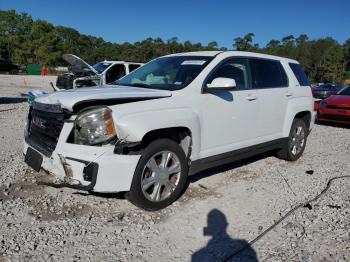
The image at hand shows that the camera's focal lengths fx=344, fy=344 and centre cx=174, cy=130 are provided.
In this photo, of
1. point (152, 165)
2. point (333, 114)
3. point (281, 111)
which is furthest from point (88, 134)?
point (333, 114)

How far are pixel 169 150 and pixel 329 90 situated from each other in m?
24.0

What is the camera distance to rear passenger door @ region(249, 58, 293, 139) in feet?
17.0

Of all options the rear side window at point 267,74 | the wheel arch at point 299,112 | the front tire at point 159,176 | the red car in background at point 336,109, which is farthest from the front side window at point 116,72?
the front tire at point 159,176

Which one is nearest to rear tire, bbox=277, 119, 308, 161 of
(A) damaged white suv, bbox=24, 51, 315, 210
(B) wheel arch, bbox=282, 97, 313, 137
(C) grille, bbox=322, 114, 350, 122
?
(B) wheel arch, bbox=282, 97, 313, 137

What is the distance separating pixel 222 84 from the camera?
4160 mm

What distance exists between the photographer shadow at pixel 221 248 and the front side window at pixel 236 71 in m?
1.98

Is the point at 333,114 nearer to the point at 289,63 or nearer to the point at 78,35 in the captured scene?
the point at 289,63

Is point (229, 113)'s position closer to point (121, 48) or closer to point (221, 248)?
point (221, 248)

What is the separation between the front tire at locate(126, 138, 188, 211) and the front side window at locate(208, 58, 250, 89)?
4.15ft

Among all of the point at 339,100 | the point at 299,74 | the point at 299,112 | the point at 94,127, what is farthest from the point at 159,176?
the point at 339,100

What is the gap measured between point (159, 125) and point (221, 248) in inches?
54.6

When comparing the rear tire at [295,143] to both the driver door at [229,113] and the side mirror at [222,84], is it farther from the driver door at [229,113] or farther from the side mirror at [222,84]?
the side mirror at [222,84]

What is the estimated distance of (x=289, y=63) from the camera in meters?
6.17

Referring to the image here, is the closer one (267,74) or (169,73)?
(169,73)
